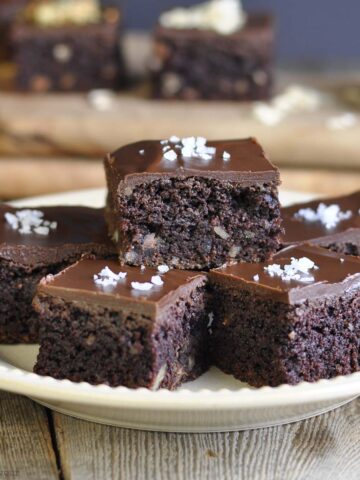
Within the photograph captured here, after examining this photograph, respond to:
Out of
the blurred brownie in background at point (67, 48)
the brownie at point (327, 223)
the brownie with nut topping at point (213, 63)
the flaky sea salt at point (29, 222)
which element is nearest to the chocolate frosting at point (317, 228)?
the brownie at point (327, 223)

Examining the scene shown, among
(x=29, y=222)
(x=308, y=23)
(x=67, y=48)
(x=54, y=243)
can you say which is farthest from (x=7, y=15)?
(x=54, y=243)

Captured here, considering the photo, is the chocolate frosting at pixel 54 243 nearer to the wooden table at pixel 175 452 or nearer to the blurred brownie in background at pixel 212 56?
the wooden table at pixel 175 452

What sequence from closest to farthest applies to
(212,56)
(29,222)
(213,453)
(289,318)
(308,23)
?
(213,453) < (289,318) < (29,222) < (212,56) < (308,23)

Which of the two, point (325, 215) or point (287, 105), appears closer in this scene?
point (325, 215)

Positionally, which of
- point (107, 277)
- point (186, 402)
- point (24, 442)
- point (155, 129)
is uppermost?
point (107, 277)

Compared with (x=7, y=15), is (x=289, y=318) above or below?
below

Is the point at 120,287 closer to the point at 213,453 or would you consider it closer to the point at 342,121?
the point at 213,453
